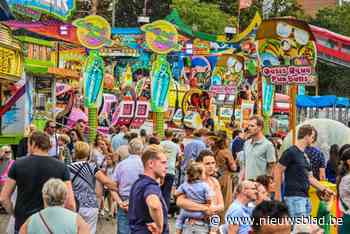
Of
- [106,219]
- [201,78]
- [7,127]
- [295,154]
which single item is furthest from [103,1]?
[295,154]

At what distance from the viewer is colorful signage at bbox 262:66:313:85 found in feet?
36.2

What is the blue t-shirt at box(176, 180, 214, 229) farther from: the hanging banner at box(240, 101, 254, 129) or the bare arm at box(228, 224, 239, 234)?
the hanging banner at box(240, 101, 254, 129)

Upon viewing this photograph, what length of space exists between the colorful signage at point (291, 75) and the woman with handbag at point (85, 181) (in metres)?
3.45

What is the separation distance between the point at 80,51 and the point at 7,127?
69.0 feet

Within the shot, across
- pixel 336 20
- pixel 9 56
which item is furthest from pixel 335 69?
pixel 9 56

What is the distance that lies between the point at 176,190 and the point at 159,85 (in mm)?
12802

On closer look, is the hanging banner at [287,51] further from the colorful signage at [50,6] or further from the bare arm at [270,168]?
the colorful signage at [50,6]

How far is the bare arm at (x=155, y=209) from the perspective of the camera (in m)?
6.64

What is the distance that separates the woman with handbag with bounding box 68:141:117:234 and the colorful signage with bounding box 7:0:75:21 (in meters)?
13.6

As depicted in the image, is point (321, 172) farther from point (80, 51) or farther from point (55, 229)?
point (80, 51)

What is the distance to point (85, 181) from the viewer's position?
28.8ft

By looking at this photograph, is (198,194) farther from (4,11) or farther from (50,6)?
(50,6)

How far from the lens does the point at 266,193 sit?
7578 millimetres

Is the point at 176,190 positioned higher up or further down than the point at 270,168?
further down
